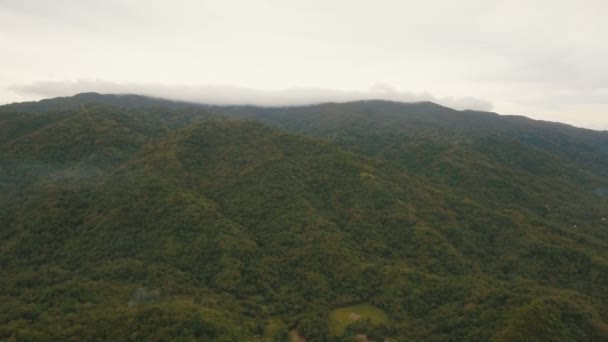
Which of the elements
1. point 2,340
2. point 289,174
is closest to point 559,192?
point 289,174

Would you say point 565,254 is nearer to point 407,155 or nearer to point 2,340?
point 407,155

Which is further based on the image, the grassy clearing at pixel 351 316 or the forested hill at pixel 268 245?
the grassy clearing at pixel 351 316

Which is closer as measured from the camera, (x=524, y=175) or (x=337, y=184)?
(x=337, y=184)

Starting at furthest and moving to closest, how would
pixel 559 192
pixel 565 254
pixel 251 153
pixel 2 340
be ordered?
pixel 559 192 < pixel 251 153 < pixel 565 254 < pixel 2 340

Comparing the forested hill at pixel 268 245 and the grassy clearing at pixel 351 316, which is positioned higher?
the forested hill at pixel 268 245
